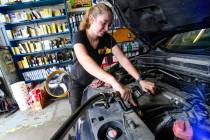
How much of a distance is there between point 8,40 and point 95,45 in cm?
343

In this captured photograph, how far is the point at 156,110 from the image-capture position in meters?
1.03

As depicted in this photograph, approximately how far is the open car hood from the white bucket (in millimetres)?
2679

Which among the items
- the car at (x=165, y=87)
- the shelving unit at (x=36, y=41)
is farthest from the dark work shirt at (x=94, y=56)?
the shelving unit at (x=36, y=41)

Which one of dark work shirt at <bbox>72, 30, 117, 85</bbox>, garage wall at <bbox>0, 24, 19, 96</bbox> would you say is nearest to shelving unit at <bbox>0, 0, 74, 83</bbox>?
garage wall at <bbox>0, 24, 19, 96</bbox>

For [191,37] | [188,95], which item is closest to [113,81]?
[188,95]

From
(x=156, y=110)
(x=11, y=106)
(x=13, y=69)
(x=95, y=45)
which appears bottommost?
(x=11, y=106)

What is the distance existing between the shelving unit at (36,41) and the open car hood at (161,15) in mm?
2729

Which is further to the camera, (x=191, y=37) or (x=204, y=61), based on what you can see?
(x=191, y=37)

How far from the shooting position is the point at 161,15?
132 cm

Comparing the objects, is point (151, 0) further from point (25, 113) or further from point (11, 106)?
point (11, 106)

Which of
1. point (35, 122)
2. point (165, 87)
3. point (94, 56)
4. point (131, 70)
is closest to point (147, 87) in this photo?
point (165, 87)

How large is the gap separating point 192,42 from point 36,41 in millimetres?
3713

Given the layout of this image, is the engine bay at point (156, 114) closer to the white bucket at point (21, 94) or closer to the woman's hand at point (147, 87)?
the woman's hand at point (147, 87)

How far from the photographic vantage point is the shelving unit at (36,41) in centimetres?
404
